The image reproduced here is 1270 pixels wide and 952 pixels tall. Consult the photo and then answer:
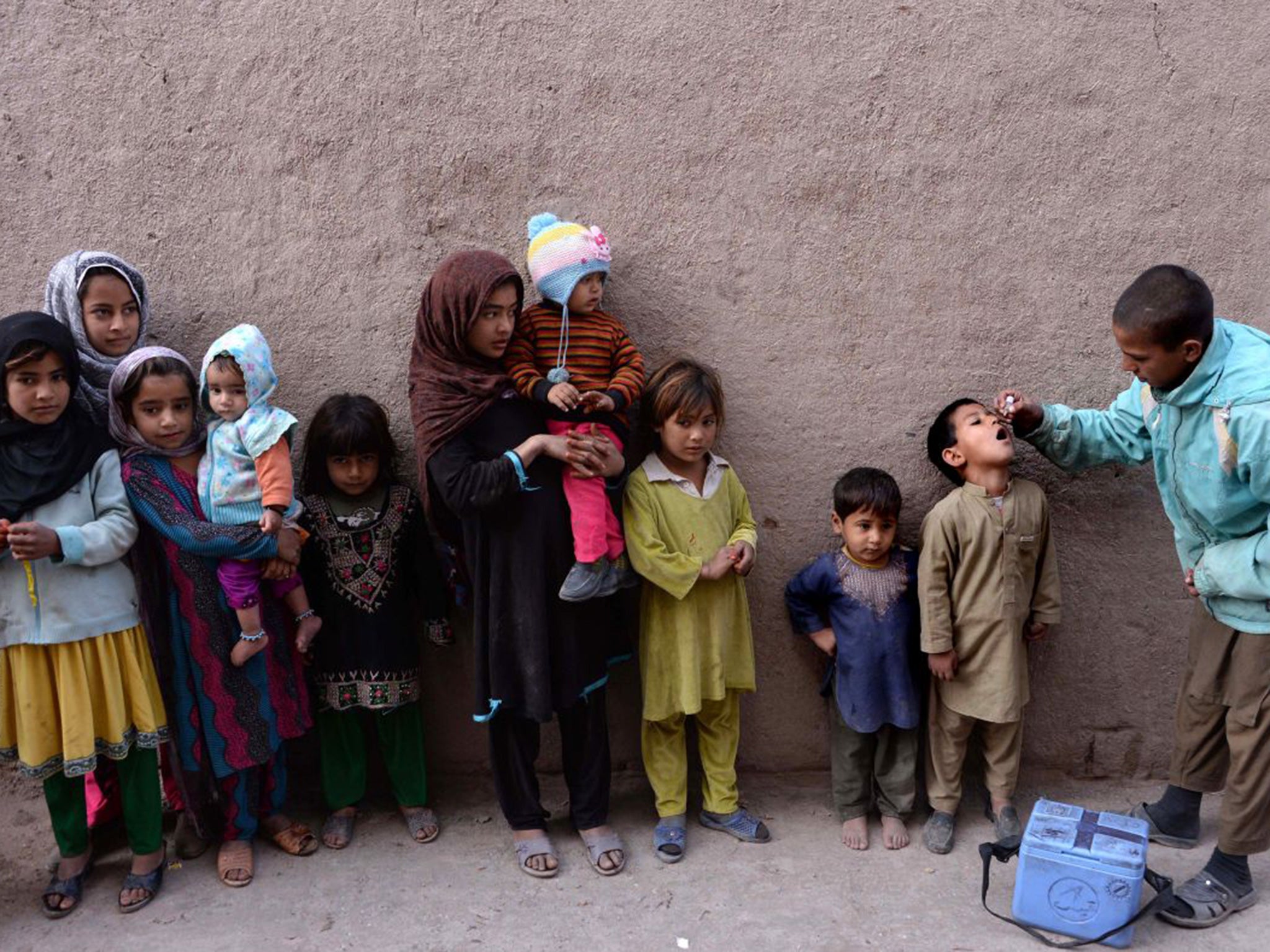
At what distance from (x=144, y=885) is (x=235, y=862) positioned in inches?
9.7

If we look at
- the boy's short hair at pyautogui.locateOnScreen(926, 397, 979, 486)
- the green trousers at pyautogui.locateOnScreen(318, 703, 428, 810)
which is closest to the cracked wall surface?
the boy's short hair at pyautogui.locateOnScreen(926, 397, 979, 486)

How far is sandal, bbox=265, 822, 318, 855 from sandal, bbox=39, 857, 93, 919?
53 centimetres

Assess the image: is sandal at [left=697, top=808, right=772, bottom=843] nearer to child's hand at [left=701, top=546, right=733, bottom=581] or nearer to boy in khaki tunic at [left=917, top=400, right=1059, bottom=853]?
boy in khaki tunic at [left=917, top=400, right=1059, bottom=853]

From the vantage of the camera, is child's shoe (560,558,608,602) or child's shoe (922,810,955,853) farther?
child's shoe (922,810,955,853)

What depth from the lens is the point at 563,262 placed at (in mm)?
2992

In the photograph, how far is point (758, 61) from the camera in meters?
3.21

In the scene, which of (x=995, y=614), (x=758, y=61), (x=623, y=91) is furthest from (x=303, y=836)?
(x=758, y=61)

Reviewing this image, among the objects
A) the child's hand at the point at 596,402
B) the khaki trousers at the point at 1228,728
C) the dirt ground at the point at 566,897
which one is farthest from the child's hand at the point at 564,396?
the khaki trousers at the point at 1228,728

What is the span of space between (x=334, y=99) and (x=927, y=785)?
2825mm

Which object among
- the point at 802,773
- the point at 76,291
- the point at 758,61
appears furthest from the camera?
the point at 802,773

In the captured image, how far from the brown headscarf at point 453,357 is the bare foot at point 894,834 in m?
1.79

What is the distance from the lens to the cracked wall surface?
10.5ft

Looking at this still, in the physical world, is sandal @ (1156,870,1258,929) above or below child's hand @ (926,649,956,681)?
below

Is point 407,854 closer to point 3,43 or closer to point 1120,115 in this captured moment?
point 3,43
